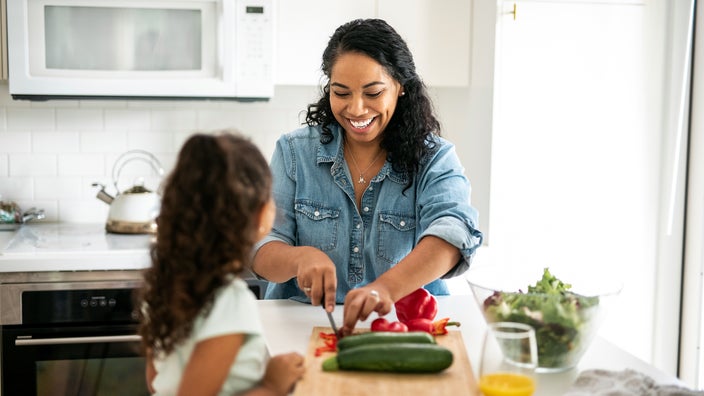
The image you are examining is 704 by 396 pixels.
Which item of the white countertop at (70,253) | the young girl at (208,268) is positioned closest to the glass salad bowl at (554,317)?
the young girl at (208,268)

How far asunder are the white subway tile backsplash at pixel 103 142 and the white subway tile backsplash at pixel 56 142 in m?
0.03

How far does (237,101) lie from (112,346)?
1.09 metres

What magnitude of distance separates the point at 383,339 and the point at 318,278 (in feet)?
0.97

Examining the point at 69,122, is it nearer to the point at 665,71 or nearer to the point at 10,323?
the point at 10,323

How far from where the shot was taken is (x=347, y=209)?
2016 mm

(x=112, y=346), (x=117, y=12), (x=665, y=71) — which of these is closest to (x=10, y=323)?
(x=112, y=346)

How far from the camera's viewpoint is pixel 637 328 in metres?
3.17

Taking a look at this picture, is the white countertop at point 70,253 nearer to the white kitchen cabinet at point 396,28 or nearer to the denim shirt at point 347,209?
the denim shirt at point 347,209

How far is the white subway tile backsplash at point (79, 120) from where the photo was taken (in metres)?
3.39

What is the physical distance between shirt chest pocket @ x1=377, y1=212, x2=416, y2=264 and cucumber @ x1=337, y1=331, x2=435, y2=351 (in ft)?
2.02

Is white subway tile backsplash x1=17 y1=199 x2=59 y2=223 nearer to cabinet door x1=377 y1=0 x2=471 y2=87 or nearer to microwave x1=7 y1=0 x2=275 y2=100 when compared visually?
microwave x1=7 y1=0 x2=275 y2=100

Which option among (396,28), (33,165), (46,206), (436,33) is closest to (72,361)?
(46,206)

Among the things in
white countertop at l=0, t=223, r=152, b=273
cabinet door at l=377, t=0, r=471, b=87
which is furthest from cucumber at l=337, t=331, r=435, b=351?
cabinet door at l=377, t=0, r=471, b=87

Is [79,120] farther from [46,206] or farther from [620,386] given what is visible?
[620,386]
